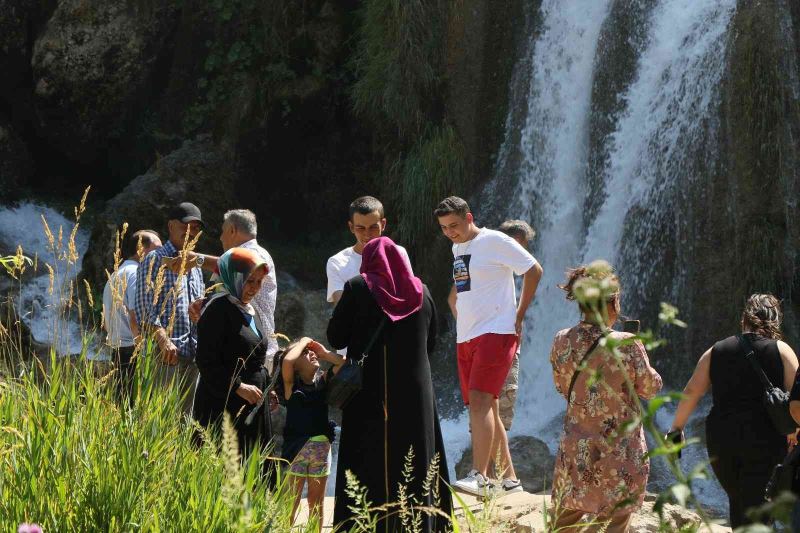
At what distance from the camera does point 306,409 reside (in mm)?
5250

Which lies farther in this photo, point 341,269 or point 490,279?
point 490,279

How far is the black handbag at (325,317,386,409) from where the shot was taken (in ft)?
16.0

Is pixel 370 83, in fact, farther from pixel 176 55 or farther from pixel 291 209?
pixel 176 55

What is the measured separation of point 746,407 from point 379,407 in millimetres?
1616

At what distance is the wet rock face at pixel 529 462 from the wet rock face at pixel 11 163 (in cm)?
959

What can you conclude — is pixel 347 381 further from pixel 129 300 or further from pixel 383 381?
pixel 129 300

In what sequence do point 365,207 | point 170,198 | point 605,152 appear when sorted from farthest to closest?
point 170,198 < point 605,152 < point 365,207

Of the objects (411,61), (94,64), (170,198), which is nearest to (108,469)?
(411,61)

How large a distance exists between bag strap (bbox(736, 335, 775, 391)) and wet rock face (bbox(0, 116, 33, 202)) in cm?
1367

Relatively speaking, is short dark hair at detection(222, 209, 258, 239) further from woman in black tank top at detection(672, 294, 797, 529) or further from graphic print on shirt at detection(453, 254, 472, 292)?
woman in black tank top at detection(672, 294, 797, 529)

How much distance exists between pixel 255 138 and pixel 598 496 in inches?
460

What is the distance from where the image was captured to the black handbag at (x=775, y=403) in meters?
4.83

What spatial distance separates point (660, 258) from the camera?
1137 centimetres

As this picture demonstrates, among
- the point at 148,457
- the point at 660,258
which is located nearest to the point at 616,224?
the point at 660,258
